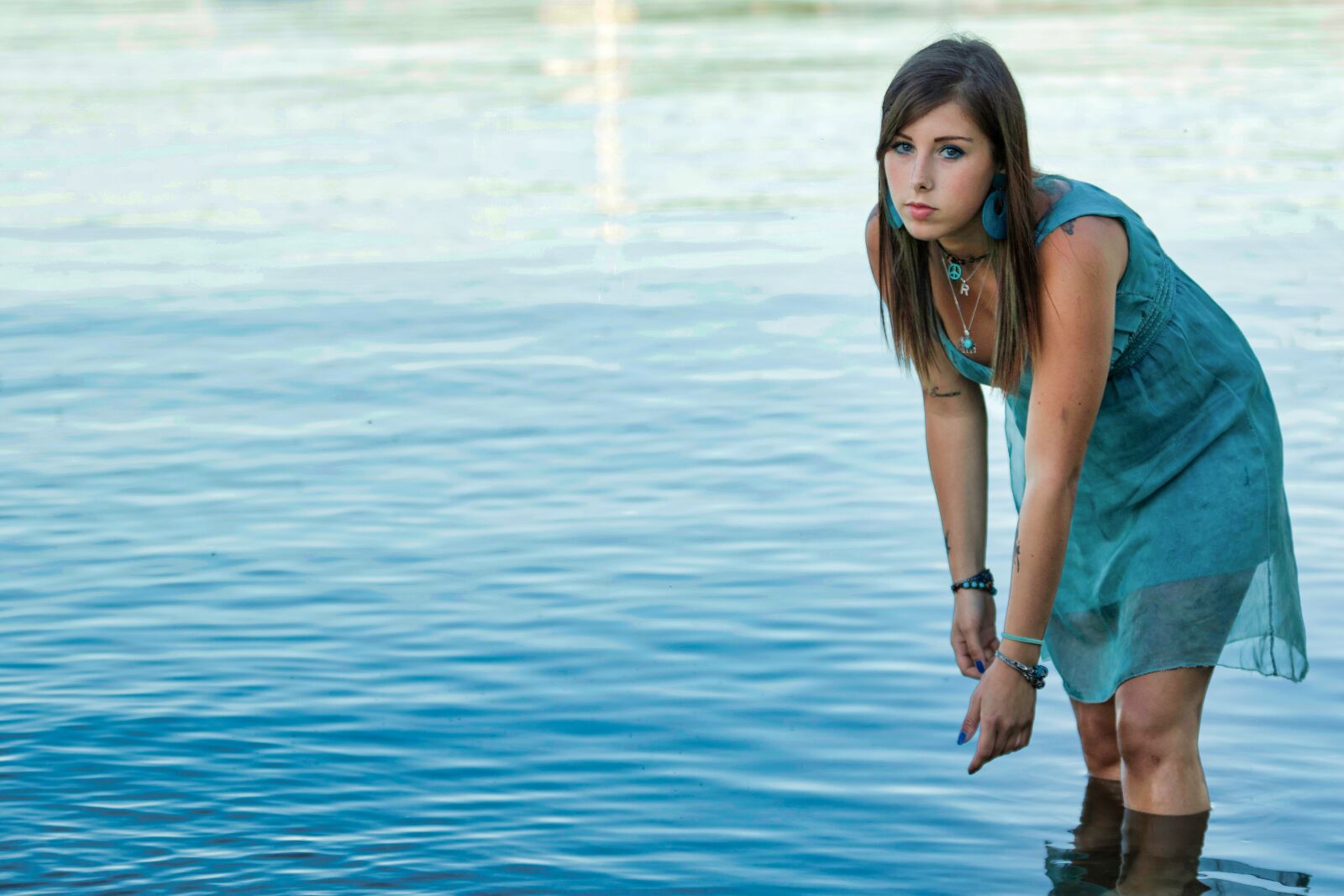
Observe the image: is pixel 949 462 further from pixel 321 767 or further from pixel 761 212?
pixel 761 212

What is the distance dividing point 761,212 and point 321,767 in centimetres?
1138

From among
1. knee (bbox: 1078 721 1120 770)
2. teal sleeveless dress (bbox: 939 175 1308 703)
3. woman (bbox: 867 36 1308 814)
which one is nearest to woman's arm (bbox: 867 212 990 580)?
woman (bbox: 867 36 1308 814)

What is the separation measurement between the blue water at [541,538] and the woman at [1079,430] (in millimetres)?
810

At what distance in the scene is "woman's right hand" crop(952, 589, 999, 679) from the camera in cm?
438

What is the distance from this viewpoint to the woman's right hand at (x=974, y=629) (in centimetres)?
438

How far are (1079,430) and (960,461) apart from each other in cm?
64

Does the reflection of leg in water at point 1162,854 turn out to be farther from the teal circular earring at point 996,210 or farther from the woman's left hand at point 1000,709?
the teal circular earring at point 996,210

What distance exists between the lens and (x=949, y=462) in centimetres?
444

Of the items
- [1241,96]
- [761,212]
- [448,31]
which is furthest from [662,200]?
[448,31]

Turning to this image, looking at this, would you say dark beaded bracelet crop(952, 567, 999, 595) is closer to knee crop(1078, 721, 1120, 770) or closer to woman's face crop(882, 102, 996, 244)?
knee crop(1078, 721, 1120, 770)

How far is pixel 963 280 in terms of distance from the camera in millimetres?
4059

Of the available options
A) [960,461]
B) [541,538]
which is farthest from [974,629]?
[541,538]

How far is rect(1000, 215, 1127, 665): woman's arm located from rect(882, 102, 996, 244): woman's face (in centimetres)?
18

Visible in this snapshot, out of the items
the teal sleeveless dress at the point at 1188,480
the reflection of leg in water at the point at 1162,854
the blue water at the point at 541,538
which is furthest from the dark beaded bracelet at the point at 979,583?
the blue water at the point at 541,538
